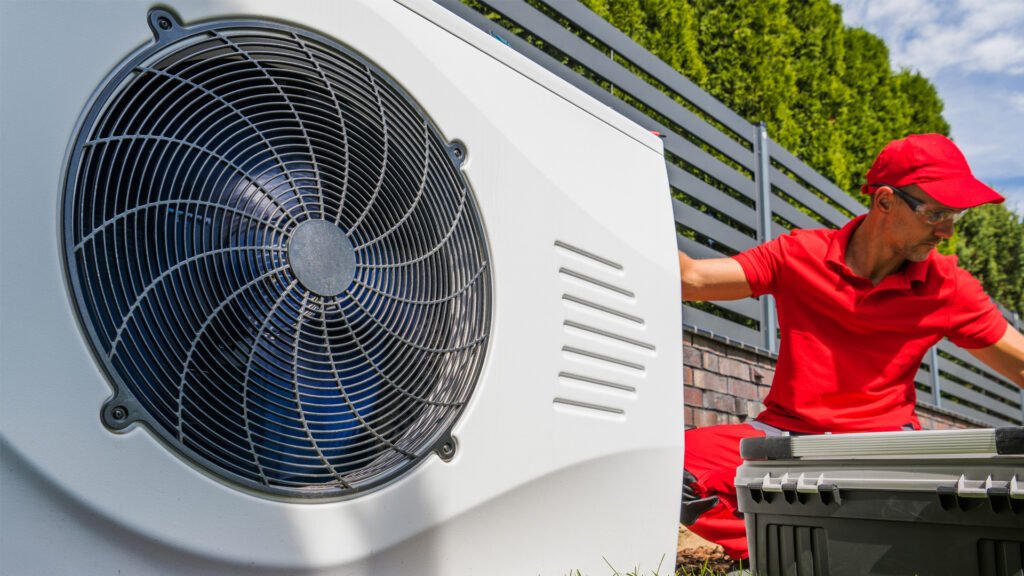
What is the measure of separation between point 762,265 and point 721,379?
161 centimetres

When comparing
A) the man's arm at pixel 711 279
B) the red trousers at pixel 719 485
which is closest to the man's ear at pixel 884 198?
the man's arm at pixel 711 279

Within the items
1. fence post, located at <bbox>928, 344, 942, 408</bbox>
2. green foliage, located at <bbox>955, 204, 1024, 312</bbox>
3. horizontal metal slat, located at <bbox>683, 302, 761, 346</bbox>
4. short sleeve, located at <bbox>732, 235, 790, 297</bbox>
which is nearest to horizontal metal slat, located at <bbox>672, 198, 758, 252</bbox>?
horizontal metal slat, located at <bbox>683, 302, 761, 346</bbox>

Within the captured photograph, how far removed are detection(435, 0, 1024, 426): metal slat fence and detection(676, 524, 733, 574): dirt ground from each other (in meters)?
1.19

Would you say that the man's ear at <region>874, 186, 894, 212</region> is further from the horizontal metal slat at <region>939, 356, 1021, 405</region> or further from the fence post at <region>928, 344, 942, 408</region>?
A: the horizontal metal slat at <region>939, 356, 1021, 405</region>

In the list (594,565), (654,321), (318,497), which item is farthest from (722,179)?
(318,497)

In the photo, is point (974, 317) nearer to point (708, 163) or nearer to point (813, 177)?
point (708, 163)

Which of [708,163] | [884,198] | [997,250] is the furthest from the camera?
[997,250]

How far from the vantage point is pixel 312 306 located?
3.18 feet

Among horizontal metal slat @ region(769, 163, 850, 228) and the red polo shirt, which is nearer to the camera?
the red polo shirt

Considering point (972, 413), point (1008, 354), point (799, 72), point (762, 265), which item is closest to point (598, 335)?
point (762, 265)

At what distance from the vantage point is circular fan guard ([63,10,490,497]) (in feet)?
2.74

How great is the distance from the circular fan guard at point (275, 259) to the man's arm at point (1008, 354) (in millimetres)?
1854

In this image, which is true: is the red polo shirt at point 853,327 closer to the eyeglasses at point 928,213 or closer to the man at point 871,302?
the man at point 871,302

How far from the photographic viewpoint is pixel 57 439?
2.42ft
